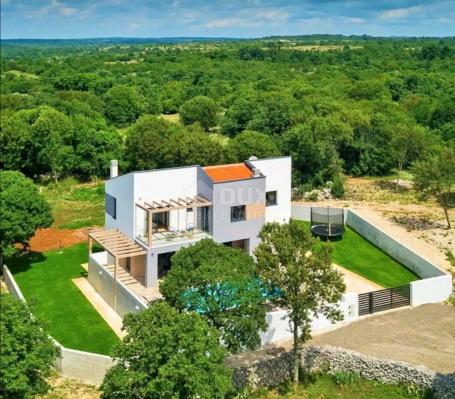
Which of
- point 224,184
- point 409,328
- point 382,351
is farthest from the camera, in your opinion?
point 224,184

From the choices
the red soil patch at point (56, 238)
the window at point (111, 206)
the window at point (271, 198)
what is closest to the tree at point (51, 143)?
the red soil patch at point (56, 238)

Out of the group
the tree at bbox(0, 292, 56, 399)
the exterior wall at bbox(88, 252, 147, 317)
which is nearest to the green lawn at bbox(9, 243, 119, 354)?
the exterior wall at bbox(88, 252, 147, 317)

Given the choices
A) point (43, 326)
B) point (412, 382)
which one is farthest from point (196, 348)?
point (412, 382)

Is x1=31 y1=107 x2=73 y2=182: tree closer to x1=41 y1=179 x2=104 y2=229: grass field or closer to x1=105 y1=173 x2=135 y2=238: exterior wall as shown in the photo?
x1=41 y1=179 x2=104 y2=229: grass field

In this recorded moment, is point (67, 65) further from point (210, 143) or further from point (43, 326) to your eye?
point (43, 326)

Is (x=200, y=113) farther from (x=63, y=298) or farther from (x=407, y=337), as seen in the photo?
(x=407, y=337)

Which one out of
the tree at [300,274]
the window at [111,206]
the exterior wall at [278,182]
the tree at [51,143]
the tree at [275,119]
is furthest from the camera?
the tree at [275,119]

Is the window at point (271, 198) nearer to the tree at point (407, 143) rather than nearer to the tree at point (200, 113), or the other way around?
the tree at point (407, 143)
